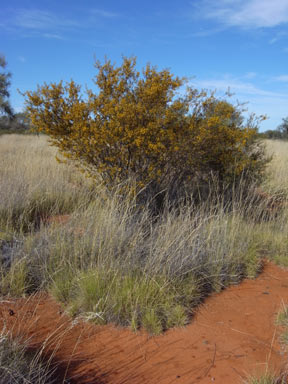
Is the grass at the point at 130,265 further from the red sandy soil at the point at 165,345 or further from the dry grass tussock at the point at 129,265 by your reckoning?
the red sandy soil at the point at 165,345

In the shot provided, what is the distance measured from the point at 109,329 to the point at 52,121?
143 inches

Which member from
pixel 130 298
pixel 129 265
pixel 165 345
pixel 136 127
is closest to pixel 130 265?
pixel 129 265

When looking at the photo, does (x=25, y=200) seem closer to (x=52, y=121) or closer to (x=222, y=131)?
(x=52, y=121)

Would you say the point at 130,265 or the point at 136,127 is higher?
the point at 136,127

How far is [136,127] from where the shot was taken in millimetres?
5125

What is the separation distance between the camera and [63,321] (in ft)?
10.2

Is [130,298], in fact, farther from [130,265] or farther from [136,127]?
[136,127]

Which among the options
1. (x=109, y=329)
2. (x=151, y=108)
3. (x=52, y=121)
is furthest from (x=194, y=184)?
(x=109, y=329)

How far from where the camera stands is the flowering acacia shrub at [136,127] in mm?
5066

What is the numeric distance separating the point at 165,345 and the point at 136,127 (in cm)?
322

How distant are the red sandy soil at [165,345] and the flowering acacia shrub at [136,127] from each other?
8.20 ft

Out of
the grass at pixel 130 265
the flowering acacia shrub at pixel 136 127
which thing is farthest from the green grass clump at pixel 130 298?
the flowering acacia shrub at pixel 136 127

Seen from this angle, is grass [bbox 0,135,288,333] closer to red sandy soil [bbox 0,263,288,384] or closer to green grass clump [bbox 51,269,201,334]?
green grass clump [bbox 51,269,201,334]

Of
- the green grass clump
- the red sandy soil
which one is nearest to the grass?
the green grass clump
